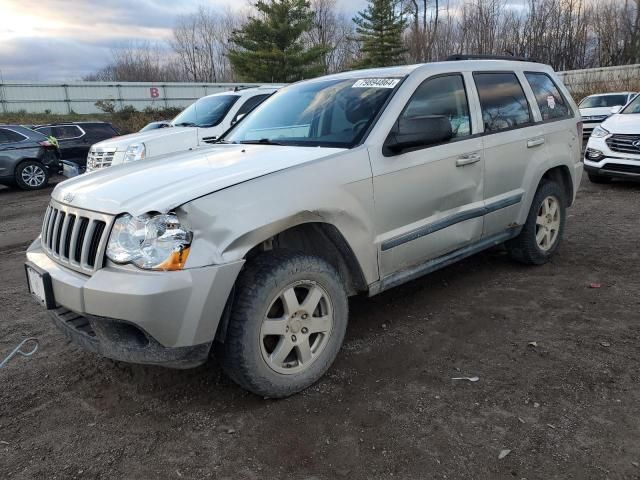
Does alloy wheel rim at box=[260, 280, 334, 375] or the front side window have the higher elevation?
the front side window

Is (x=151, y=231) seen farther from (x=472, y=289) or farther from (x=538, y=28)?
(x=538, y=28)

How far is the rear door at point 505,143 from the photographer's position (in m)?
4.05

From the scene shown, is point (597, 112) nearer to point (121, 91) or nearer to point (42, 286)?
point (42, 286)

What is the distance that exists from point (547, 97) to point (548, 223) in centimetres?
116

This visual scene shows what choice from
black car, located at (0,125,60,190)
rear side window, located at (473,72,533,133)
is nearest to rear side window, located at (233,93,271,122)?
rear side window, located at (473,72,533,133)

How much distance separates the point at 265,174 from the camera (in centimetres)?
274

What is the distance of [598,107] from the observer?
16578 millimetres

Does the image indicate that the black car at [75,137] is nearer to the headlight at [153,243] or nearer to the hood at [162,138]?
the hood at [162,138]

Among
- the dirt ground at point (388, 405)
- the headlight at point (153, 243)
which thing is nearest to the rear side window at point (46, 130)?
the dirt ground at point (388, 405)

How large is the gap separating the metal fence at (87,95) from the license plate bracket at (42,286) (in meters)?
26.9

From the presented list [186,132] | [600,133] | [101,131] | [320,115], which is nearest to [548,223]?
[320,115]

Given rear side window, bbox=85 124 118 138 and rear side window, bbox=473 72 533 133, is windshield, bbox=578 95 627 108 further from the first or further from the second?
rear side window, bbox=85 124 118 138

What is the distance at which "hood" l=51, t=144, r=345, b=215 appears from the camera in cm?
253

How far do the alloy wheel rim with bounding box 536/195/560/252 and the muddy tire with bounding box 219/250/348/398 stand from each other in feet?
8.48
